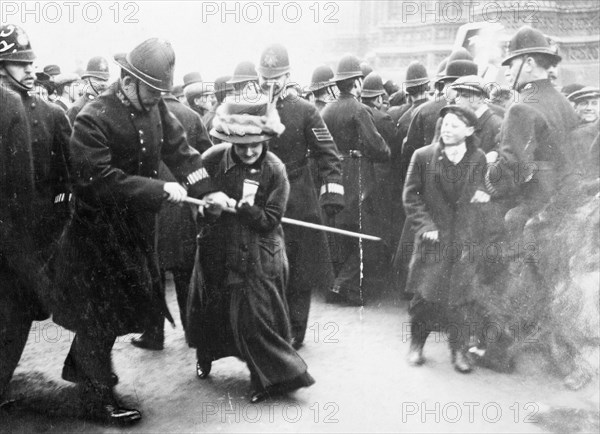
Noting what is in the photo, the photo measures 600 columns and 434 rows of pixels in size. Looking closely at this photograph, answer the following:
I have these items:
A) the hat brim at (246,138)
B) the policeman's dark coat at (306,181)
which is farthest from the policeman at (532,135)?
the hat brim at (246,138)

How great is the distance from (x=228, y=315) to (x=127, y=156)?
1263 mm

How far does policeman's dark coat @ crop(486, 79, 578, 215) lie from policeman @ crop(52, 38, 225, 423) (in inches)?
79.7

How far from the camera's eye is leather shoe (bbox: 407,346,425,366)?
4.98 metres

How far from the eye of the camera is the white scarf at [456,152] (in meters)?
4.88

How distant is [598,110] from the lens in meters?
4.69

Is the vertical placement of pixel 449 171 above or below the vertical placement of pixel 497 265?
above

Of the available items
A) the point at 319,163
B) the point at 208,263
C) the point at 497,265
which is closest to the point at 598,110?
the point at 497,265

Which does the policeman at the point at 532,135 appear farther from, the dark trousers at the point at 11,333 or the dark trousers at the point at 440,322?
the dark trousers at the point at 11,333

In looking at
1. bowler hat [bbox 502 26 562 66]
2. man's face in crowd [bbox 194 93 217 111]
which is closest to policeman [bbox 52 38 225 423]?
bowler hat [bbox 502 26 562 66]

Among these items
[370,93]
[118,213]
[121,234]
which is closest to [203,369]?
[121,234]

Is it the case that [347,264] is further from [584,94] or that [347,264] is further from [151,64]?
[151,64]

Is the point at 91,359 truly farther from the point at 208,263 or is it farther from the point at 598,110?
the point at 598,110

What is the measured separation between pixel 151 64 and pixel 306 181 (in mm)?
1562

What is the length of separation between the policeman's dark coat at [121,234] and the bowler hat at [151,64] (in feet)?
0.61
